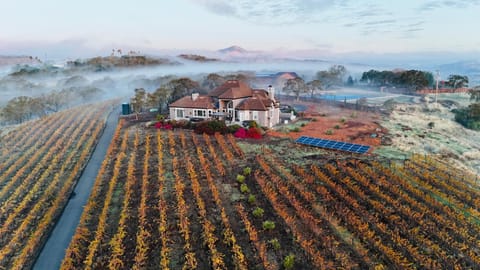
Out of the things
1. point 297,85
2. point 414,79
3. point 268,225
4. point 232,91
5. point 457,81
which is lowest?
point 268,225

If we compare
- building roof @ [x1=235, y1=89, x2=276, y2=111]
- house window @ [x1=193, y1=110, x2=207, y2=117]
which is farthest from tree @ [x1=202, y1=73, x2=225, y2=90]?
building roof @ [x1=235, y1=89, x2=276, y2=111]

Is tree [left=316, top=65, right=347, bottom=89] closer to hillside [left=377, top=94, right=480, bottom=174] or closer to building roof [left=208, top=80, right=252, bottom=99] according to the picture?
hillside [left=377, top=94, right=480, bottom=174]

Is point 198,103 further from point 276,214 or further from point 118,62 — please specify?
point 118,62

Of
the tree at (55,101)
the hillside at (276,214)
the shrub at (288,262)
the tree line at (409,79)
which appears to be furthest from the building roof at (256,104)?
the tree line at (409,79)

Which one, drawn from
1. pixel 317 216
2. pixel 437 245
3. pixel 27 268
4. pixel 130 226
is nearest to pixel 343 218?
pixel 317 216

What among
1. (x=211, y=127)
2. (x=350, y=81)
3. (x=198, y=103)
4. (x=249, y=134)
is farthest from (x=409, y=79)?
(x=211, y=127)

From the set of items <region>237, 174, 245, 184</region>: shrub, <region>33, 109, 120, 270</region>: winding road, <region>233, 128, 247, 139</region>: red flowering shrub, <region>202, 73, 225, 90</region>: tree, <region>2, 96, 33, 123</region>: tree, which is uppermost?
<region>202, 73, 225, 90</region>: tree
